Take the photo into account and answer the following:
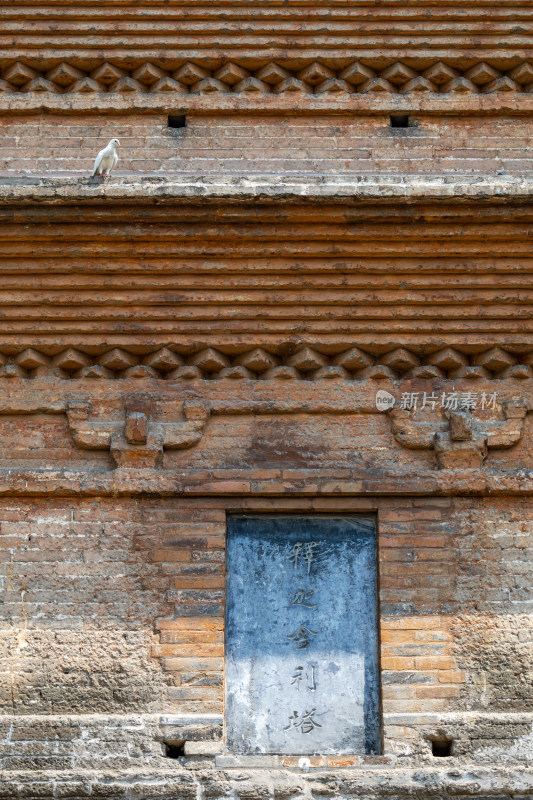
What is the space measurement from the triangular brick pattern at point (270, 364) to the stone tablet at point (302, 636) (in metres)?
0.71

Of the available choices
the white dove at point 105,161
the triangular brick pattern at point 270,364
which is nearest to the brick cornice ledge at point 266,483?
the triangular brick pattern at point 270,364

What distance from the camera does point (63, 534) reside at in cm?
559

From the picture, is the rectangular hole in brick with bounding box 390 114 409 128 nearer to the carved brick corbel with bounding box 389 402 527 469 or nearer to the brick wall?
the carved brick corbel with bounding box 389 402 527 469

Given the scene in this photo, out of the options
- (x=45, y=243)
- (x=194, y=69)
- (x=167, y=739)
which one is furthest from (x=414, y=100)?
(x=167, y=739)

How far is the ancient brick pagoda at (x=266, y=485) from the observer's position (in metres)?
5.30

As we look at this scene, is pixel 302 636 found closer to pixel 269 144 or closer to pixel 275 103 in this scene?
pixel 269 144

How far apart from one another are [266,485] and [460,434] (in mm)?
949

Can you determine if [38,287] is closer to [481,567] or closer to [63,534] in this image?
[63,534]

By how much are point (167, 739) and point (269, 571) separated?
0.91m

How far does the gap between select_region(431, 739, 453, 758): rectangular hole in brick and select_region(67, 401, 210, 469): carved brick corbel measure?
1.76 meters

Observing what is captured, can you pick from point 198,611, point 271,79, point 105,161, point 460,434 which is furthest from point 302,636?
point 271,79

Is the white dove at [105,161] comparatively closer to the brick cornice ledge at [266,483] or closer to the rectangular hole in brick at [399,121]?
the brick cornice ledge at [266,483]

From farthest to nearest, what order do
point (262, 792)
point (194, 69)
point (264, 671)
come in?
1. point (194, 69)
2. point (264, 671)
3. point (262, 792)

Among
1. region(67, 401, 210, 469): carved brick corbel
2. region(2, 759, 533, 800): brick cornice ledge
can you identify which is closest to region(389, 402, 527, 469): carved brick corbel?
region(67, 401, 210, 469): carved brick corbel
